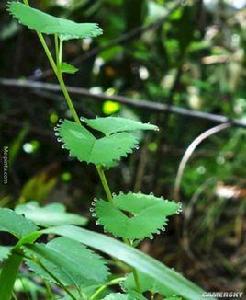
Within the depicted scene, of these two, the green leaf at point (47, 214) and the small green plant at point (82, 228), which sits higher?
the small green plant at point (82, 228)

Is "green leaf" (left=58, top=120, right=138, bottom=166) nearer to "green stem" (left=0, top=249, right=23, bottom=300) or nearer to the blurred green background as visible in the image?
"green stem" (left=0, top=249, right=23, bottom=300)

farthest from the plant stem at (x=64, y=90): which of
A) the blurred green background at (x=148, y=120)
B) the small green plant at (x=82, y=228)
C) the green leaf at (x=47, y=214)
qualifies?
the blurred green background at (x=148, y=120)

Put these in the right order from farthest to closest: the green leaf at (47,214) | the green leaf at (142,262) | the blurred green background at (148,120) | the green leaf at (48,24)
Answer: the blurred green background at (148,120), the green leaf at (47,214), the green leaf at (48,24), the green leaf at (142,262)

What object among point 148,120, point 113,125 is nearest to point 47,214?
point 113,125

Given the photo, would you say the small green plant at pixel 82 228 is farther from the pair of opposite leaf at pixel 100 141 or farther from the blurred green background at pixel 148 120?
the blurred green background at pixel 148 120

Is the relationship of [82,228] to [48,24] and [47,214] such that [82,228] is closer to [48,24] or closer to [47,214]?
[48,24]

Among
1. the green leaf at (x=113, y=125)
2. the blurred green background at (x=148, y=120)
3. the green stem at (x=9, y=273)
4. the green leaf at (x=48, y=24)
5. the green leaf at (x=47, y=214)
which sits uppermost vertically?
the green leaf at (x=48, y=24)
